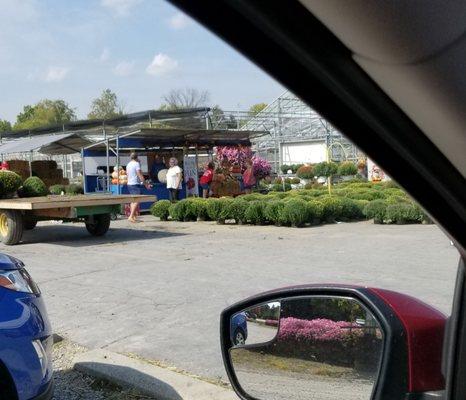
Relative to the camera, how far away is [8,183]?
1380cm

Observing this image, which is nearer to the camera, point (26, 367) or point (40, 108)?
point (26, 367)

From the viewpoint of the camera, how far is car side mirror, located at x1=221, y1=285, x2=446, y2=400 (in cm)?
153

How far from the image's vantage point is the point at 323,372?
189cm

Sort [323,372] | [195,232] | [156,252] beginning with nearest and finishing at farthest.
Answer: [323,372], [156,252], [195,232]

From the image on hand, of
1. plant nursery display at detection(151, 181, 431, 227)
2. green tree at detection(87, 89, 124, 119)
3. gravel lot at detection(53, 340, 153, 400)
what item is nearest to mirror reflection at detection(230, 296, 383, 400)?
gravel lot at detection(53, 340, 153, 400)

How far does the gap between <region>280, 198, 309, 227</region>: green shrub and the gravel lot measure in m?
8.94

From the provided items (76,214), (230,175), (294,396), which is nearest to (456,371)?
(294,396)

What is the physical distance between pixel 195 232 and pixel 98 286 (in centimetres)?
590

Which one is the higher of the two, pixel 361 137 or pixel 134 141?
pixel 134 141

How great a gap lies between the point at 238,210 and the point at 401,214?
3926 millimetres

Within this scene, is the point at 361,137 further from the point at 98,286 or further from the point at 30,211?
the point at 30,211

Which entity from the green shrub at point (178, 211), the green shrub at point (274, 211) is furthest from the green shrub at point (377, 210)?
the green shrub at point (178, 211)

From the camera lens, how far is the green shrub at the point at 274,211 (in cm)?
1421

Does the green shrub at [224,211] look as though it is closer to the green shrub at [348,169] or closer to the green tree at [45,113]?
the green shrub at [348,169]
